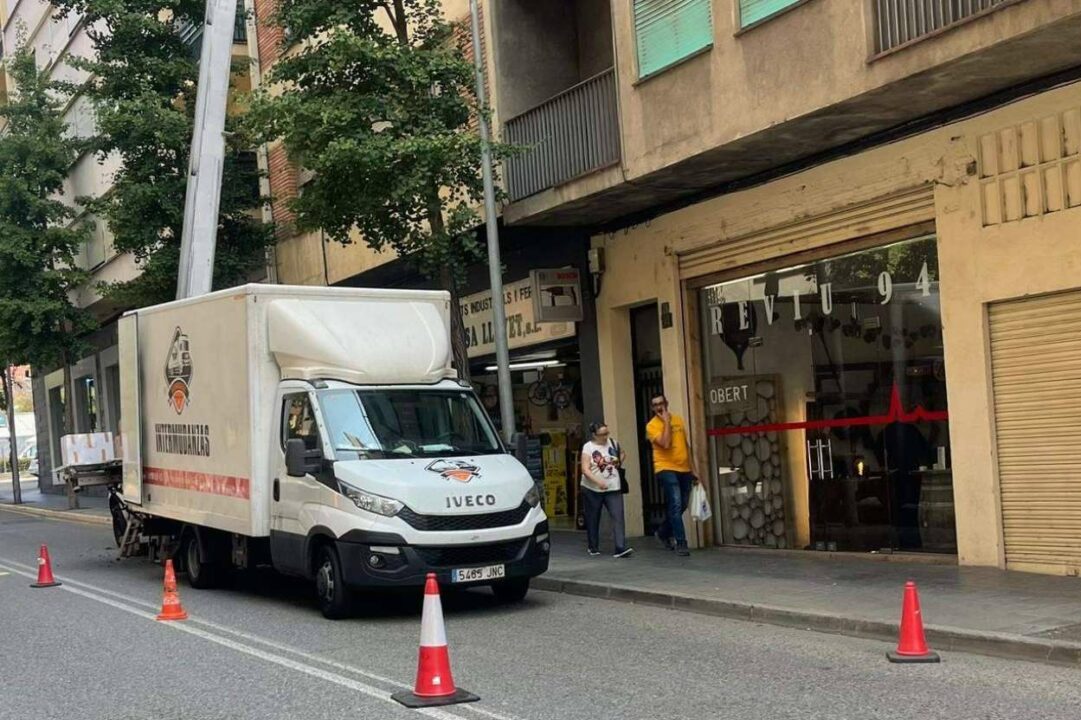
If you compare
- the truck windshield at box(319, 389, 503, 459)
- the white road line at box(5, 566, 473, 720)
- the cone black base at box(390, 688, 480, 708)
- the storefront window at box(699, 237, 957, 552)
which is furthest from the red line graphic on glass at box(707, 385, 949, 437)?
the white road line at box(5, 566, 473, 720)

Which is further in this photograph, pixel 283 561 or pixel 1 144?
pixel 1 144

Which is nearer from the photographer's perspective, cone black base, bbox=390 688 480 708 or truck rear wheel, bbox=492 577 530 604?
cone black base, bbox=390 688 480 708

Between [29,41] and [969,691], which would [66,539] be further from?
[29,41]

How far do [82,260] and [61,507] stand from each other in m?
7.62

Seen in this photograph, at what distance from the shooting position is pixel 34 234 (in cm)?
2944

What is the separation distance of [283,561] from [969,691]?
6.66 meters

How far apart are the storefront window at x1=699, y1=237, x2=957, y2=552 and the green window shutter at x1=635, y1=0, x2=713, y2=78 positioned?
107 inches

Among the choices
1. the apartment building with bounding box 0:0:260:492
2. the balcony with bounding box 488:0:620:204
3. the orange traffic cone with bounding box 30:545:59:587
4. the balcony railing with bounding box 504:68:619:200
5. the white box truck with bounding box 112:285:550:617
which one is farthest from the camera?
the apartment building with bounding box 0:0:260:492

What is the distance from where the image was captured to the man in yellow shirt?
14.4m

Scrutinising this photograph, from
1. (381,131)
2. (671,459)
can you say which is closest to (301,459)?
(671,459)

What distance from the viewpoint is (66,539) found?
23.1 meters

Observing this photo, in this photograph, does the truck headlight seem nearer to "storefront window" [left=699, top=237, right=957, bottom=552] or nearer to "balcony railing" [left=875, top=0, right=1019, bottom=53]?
"storefront window" [left=699, top=237, right=957, bottom=552]

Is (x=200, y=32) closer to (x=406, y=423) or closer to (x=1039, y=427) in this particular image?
(x=406, y=423)

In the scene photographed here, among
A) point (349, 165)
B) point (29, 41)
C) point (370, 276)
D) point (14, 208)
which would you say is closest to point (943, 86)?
point (349, 165)
